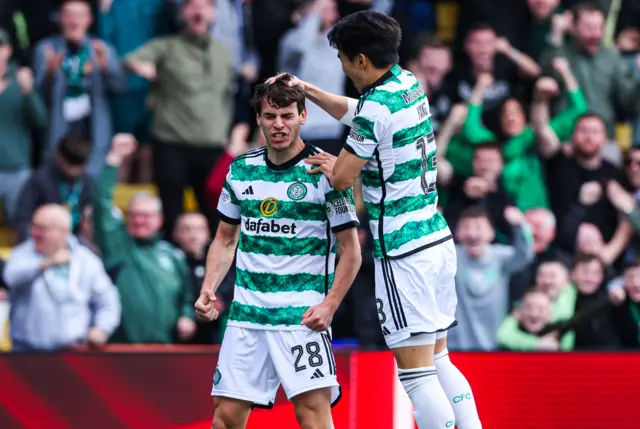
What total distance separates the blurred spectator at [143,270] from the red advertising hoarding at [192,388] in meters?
1.92

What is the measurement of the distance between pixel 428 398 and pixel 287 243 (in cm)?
91

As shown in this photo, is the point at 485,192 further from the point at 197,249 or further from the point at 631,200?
the point at 197,249

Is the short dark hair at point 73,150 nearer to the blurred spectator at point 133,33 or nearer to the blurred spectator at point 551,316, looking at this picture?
the blurred spectator at point 133,33

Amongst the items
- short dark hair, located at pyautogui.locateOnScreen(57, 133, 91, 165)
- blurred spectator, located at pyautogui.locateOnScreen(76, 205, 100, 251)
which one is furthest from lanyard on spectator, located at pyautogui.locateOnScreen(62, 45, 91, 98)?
blurred spectator, located at pyautogui.locateOnScreen(76, 205, 100, 251)

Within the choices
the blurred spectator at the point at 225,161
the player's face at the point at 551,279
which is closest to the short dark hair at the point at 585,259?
the player's face at the point at 551,279

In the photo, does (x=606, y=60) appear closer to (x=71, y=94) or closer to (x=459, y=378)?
(x=71, y=94)

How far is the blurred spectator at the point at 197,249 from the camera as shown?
28.7ft

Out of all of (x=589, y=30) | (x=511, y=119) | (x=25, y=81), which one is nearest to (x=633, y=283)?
(x=511, y=119)

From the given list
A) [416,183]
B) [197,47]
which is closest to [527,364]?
[416,183]

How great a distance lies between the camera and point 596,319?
28.7 ft

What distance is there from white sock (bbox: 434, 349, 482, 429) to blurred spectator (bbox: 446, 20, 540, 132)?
510 cm

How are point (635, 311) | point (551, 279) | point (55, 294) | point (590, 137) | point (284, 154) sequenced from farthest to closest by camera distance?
point (590, 137) → point (551, 279) → point (635, 311) → point (55, 294) → point (284, 154)

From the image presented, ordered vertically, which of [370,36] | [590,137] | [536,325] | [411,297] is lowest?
[536,325]

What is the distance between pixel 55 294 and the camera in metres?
8.58
